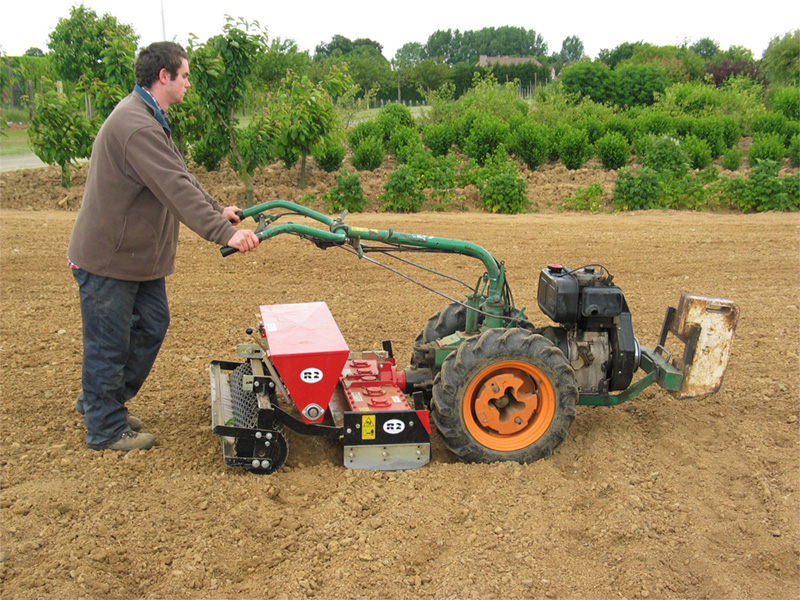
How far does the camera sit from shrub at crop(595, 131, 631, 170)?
14938 mm

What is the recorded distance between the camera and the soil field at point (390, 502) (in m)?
3.05

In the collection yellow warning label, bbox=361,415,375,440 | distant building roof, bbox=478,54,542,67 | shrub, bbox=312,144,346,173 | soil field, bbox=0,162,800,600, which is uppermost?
distant building roof, bbox=478,54,542,67

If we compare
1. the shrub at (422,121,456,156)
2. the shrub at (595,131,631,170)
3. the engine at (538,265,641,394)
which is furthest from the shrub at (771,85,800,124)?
the engine at (538,265,641,394)

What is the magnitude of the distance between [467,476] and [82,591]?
190 cm

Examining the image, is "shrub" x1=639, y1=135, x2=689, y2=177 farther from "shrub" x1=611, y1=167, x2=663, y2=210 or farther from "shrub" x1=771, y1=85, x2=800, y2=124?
"shrub" x1=771, y1=85, x2=800, y2=124

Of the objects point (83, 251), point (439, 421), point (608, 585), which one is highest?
point (83, 251)

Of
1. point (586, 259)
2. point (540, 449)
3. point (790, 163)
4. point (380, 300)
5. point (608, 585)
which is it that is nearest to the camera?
point (608, 585)

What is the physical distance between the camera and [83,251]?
3779 millimetres

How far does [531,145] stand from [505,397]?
11.8 m

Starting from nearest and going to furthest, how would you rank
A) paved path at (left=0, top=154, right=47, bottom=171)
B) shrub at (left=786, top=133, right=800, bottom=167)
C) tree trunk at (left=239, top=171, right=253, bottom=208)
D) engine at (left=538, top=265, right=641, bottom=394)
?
1. engine at (left=538, top=265, right=641, bottom=394)
2. tree trunk at (left=239, top=171, right=253, bottom=208)
3. shrub at (left=786, top=133, right=800, bottom=167)
4. paved path at (left=0, top=154, right=47, bottom=171)

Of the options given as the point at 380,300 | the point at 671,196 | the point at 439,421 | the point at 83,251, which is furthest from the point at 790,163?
the point at 83,251

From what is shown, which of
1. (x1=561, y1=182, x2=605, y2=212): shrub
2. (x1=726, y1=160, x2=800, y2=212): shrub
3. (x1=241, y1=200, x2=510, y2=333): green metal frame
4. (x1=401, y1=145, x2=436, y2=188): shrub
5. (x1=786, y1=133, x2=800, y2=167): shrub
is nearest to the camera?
(x1=241, y1=200, x2=510, y2=333): green metal frame

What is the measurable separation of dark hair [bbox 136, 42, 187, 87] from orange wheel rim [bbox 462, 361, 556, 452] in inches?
91.3

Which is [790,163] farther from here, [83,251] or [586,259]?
[83,251]
